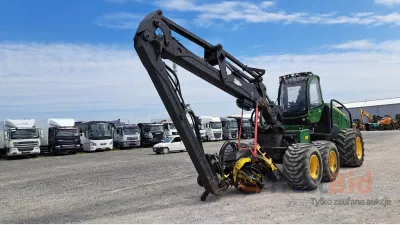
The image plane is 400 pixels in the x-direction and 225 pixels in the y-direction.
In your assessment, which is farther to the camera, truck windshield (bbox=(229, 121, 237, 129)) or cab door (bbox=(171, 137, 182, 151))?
truck windshield (bbox=(229, 121, 237, 129))

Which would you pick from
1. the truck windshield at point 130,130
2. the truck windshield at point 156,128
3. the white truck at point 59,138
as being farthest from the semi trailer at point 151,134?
the white truck at point 59,138

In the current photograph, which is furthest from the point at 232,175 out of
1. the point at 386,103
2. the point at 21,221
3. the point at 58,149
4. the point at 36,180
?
the point at 386,103

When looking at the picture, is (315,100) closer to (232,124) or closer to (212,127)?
(212,127)

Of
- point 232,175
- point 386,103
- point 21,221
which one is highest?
point 386,103

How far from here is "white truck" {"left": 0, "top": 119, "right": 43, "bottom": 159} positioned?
27541mm

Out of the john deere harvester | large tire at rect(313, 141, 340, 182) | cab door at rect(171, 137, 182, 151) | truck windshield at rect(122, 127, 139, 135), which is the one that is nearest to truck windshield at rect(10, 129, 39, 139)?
truck windshield at rect(122, 127, 139, 135)

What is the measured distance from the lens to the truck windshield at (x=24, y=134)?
91.4 feet

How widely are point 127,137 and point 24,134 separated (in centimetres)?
953

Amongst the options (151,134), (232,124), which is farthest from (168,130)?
(232,124)

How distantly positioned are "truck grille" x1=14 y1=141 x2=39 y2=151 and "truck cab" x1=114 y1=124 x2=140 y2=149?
8.41m

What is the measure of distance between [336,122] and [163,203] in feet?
23.7

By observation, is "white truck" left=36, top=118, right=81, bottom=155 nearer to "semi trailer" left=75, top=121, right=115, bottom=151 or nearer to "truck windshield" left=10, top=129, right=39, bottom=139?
"semi trailer" left=75, top=121, right=115, bottom=151

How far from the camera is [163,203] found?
8297 millimetres

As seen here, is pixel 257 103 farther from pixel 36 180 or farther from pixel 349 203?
pixel 36 180
